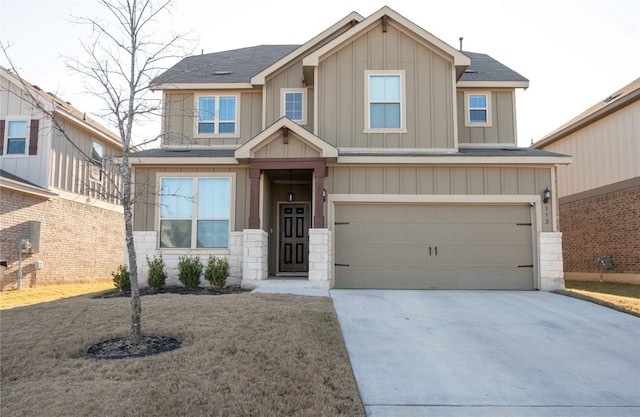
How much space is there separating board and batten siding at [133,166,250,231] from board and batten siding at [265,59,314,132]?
2211mm

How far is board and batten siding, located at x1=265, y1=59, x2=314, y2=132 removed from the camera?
1349cm

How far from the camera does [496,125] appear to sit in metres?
13.8

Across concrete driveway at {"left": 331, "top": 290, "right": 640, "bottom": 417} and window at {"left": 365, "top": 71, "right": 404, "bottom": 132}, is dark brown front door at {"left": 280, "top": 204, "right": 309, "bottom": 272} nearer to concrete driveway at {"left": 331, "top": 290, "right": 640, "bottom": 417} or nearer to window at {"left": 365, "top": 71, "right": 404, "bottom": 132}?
window at {"left": 365, "top": 71, "right": 404, "bottom": 132}

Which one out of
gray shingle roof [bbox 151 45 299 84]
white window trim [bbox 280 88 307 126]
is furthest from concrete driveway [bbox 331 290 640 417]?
gray shingle roof [bbox 151 45 299 84]

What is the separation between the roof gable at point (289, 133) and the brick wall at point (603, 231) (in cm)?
920

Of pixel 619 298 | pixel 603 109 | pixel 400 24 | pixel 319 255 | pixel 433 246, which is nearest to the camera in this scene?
pixel 619 298

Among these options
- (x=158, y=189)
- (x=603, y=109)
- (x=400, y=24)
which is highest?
(x=400, y=24)

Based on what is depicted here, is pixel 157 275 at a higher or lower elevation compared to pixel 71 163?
lower

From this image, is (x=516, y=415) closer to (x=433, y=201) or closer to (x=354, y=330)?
(x=354, y=330)

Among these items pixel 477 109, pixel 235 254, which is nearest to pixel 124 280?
pixel 235 254

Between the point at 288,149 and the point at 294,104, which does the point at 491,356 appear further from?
the point at 294,104

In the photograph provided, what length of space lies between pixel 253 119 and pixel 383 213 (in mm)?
4638

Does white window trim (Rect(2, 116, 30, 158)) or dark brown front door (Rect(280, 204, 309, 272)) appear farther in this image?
white window trim (Rect(2, 116, 30, 158))

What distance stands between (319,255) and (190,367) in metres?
6.11
